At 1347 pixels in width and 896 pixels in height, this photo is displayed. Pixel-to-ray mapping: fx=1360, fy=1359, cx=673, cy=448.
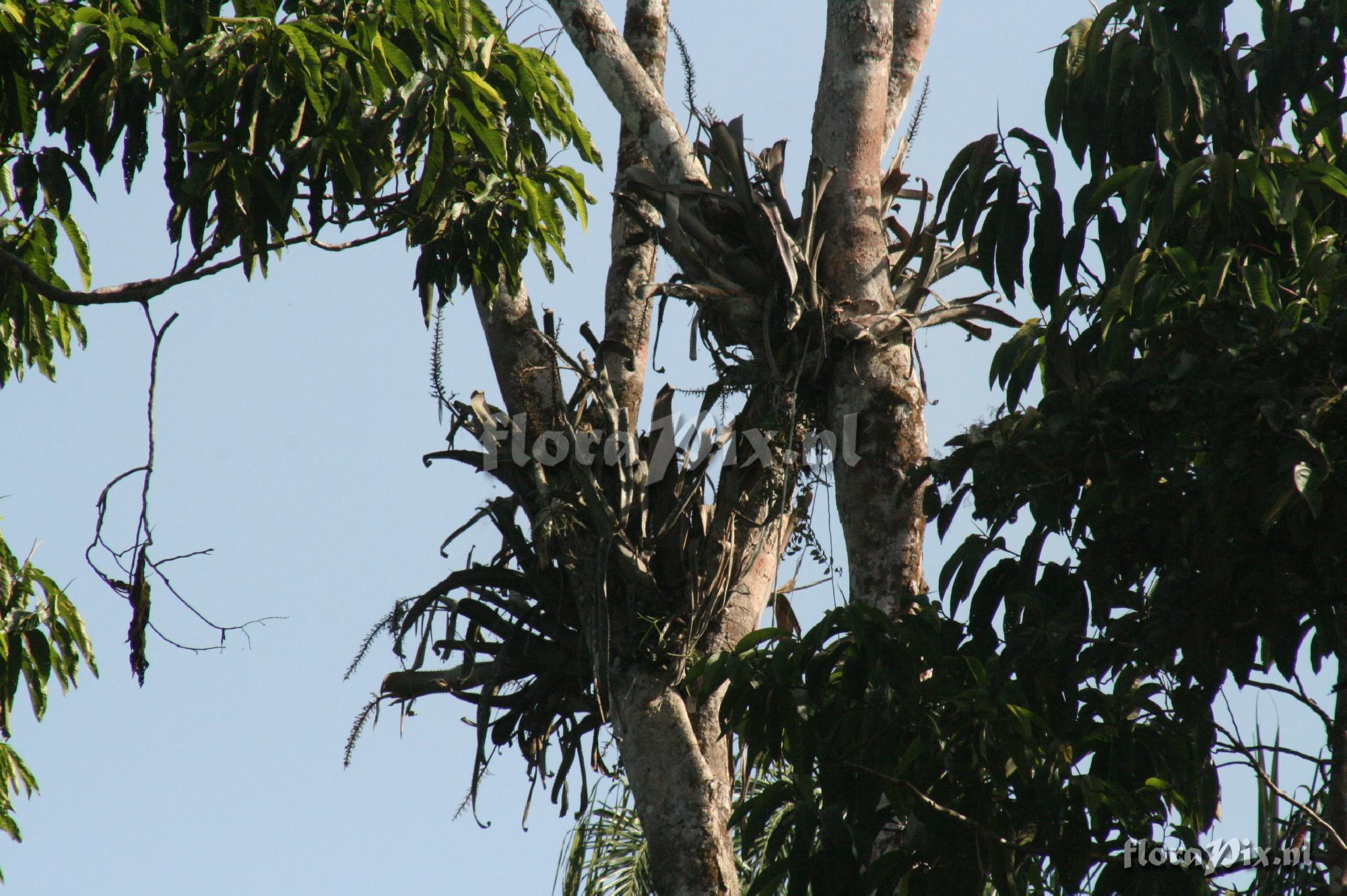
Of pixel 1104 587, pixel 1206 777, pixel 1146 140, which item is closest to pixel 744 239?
pixel 1146 140

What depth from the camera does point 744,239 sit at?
3379 mm

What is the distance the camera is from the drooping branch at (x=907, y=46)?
13.1 feet

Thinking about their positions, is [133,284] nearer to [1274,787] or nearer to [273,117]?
[273,117]

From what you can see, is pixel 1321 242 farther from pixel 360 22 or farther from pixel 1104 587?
pixel 360 22

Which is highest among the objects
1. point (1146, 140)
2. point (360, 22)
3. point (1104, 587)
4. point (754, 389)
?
point (360, 22)

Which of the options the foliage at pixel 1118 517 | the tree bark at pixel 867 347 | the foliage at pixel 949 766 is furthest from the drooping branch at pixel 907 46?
the foliage at pixel 949 766

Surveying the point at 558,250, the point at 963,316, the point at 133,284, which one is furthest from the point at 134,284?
the point at 963,316

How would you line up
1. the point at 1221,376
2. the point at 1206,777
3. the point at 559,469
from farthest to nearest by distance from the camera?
the point at 559,469, the point at 1206,777, the point at 1221,376

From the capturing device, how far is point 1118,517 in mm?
2246

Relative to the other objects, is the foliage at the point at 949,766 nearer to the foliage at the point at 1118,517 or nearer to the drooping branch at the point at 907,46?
the foliage at the point at 1118,517

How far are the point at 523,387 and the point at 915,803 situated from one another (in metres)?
2.10

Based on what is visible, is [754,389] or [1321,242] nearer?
[1321,242]

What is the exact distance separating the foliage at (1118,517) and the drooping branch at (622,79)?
52.3 inches

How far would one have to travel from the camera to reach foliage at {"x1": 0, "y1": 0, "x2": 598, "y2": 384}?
282 centimetres
